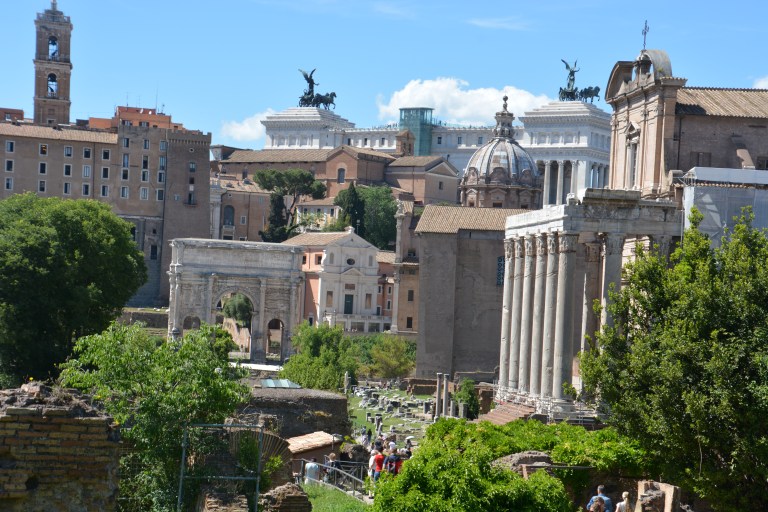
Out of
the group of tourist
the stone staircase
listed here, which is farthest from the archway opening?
the group of tourist

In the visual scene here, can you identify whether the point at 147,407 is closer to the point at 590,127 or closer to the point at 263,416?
the point at 263,416

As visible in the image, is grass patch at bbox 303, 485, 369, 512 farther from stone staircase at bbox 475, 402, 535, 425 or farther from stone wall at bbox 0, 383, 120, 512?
stone staircase at bbox 475, 402, 535, 425

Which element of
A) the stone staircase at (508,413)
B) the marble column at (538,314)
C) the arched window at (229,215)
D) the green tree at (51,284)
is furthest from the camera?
the arched window at (229,215)

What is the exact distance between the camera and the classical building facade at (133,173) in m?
84.1

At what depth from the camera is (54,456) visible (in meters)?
11.5

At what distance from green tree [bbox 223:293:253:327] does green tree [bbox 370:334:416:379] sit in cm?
1815

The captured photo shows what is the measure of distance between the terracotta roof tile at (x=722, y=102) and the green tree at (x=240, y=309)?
148ft

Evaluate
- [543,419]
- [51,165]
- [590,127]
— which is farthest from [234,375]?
[590,127]

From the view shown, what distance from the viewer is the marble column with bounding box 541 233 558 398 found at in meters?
31.0

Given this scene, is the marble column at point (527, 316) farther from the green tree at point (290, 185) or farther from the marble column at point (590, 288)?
the green tree at point (290, 185)

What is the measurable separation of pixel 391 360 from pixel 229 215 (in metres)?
38.1

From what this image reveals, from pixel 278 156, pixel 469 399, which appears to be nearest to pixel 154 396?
pixel 469 399

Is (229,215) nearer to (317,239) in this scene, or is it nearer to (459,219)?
(317,239)

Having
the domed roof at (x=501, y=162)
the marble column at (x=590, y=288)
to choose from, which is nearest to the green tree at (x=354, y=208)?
the domed roof at (x=501, y=162)
